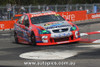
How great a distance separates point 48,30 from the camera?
36.0 feet

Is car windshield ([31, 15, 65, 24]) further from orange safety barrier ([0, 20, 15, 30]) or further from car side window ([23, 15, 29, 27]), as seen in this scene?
orange safety barrier ([0, 20, 15, 30])

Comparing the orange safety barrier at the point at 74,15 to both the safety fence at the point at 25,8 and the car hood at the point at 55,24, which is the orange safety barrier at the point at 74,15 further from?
the car hood at the point at 55,24

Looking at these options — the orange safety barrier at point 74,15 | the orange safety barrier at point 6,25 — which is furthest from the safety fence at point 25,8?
the orange safety barrier at point 74,15

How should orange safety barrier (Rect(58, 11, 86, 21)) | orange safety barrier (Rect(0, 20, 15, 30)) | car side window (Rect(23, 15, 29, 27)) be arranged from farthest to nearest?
1. orange safety barrier (Rect(58, 11, 86, 21))
2. orange safety barrier (Rect(0, 20, 15, 30))
3. car side window (Rect(23, 15, 29, 27))

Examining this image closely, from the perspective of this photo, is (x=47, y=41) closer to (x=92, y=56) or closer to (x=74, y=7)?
(x=92, y=56)

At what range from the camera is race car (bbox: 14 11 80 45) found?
1102cm

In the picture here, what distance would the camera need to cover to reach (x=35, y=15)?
41.4ft

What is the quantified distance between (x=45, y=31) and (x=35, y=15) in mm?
1809

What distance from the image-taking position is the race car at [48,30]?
1102 centimetres

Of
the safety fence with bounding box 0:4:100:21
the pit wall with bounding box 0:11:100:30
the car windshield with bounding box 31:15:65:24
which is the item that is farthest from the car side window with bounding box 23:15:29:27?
the safety fence with bounding box 0:4:100:21

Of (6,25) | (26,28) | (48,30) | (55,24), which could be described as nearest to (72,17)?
(6,25)

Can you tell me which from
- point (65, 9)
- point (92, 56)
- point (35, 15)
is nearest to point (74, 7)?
point (65, 9)

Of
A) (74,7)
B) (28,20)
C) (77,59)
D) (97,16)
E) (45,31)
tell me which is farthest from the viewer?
(74,7)

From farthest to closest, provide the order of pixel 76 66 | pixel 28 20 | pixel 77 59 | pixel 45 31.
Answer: pixel 28 20 < pixel 45 31 < pixel 77 59 < pixel 76 66
